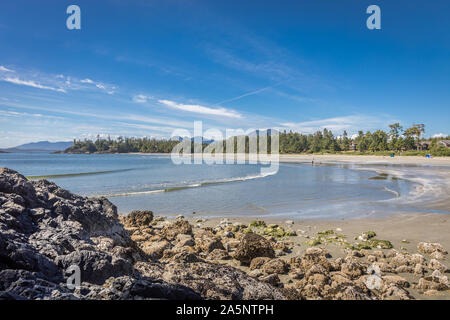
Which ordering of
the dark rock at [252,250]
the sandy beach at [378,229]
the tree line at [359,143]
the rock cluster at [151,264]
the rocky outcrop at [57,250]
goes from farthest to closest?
the tree line at [359,143], the sandy beach at [378,229], the dark rock at [252,250], the rock cluster at [151,264], the rocky outcrop at [57,250]

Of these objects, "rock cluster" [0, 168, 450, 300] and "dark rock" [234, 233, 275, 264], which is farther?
"dark rock" [234, 233, 275, 264]

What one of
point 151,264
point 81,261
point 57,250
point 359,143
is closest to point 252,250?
point 151,264

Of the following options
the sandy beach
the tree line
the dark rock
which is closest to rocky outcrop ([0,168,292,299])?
the dark rock

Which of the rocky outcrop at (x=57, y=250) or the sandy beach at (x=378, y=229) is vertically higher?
the rocky outcrop at (x=57, y=250)

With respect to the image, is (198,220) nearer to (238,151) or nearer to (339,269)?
(339,269)

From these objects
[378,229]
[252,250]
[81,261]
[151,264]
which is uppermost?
[81,261]

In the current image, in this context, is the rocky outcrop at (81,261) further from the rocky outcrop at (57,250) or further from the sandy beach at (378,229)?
the sandy beach at (378,229)

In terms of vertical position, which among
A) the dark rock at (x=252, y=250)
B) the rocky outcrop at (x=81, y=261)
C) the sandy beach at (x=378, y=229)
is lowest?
the sandy beach at (x=378, y=229)

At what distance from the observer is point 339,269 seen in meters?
6.29

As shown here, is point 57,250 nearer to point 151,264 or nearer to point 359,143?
point 151,264

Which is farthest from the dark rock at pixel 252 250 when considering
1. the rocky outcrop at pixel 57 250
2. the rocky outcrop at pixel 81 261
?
the rocky outcrop at pixel 57 250

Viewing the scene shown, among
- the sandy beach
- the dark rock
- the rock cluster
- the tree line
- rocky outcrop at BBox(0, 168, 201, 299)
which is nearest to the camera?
rocky outcrop at BBox(0, 168, 201, 299)

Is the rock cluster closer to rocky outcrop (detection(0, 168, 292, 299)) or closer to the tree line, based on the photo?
rocky outcrop (detection(0, 168, 292, 299))
